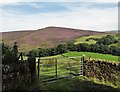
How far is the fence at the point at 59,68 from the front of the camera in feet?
37.3

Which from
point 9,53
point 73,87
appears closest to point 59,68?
point 73,87

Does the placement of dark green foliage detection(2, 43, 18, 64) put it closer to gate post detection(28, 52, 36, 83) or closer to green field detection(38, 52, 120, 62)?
gate post detection(28, 52, 36, 83)

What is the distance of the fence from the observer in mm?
11377

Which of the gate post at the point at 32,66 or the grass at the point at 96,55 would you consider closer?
the gate post at the point at 32,66

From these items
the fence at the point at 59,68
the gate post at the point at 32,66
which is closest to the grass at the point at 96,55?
the fence at the point at 59,68

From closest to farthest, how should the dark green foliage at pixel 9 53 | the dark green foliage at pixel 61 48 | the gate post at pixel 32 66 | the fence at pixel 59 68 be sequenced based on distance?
the dark green foliage at pixel 9 53 < the gate post at pixel 32 66 < the fence at pixel 59 68 < the dark green foliage at pixel 61 48

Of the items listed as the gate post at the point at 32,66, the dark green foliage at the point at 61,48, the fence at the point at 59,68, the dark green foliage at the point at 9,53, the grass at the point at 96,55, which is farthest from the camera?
the grass at the point at 96,55

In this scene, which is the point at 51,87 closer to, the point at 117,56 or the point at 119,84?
the point at 119,84

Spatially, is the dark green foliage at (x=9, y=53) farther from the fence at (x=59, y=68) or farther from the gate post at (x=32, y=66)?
the fence at (x=59, y=68)

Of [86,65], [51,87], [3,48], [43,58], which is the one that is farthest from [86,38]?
[3,48]

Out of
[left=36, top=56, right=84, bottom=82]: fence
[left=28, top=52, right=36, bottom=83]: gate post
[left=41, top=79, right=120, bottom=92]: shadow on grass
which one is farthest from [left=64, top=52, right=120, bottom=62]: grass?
[left=28, top=52, right=36, bottom=83]: gate post

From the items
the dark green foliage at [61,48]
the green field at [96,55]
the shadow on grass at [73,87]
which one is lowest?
the shadow on grass at [73,87]

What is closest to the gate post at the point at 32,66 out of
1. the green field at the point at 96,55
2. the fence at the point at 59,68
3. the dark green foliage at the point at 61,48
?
the fence at the point at 59,68

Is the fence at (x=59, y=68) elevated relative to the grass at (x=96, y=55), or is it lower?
lower
